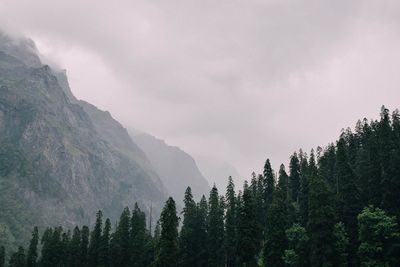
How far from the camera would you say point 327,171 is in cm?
12100

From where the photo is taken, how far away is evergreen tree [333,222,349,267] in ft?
230

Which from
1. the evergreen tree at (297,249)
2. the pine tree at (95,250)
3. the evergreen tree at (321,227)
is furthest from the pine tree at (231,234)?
the pine tree at (95,250)

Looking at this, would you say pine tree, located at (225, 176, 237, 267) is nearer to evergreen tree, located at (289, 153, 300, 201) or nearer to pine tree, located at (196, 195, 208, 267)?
pine tree, located at (196, 195, 208, 267)

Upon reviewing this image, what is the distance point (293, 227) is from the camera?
8969cm

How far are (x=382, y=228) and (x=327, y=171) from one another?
164 feet

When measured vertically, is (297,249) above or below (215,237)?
below

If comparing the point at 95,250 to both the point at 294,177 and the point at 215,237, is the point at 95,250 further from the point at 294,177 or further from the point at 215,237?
the point at 294,177

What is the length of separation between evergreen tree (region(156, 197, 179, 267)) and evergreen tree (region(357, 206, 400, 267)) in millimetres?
34207

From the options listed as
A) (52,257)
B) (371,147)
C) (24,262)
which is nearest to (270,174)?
(371,147)

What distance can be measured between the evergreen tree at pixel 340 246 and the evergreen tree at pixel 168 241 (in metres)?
30.9

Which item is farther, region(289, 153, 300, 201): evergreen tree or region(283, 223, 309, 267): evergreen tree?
region(289, 153, 300, 201): evergreen tree

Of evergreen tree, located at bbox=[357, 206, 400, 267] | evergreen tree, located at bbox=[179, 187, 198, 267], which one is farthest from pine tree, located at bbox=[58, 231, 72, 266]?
evergreen tree, located at bbox=[357, 206, 400, 267]

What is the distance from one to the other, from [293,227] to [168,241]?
24.4m

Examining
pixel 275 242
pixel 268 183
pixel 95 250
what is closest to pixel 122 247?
pixel 95 250
